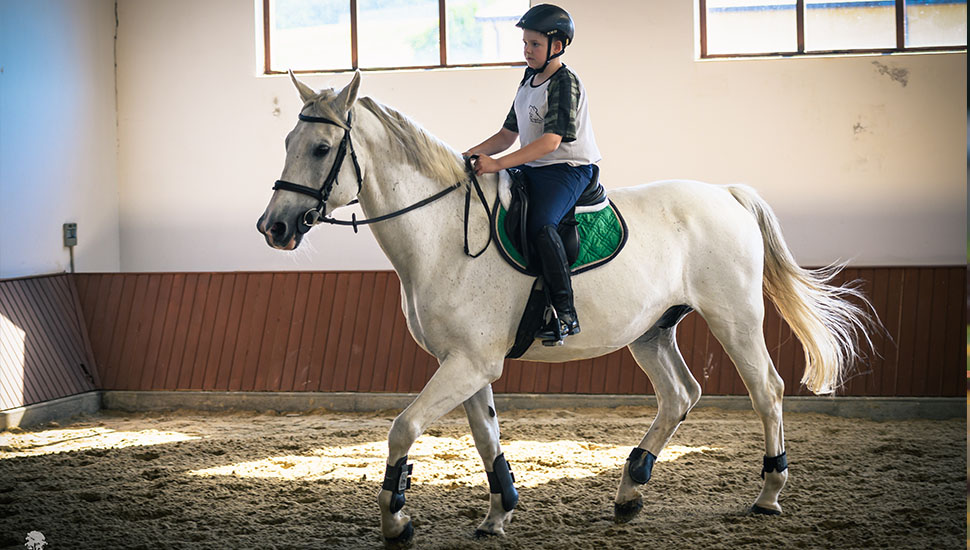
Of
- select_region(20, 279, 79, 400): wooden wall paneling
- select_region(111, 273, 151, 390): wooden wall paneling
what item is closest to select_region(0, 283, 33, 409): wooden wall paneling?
select_region(20, 279, 79, 400): wooden wall paneling

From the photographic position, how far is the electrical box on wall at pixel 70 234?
7.52 meters

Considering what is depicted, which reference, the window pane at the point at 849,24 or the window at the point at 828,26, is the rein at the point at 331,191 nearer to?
the window at the point at 828,26

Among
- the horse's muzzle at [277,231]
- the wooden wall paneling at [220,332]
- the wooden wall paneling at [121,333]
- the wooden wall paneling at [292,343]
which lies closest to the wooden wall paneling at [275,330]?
the wooden wall paneling at [292,343]

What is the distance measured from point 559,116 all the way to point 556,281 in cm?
65

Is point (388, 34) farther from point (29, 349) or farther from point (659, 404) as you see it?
point (659, 404)

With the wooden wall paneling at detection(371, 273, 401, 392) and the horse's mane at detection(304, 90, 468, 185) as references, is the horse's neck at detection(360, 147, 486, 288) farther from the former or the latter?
the wooden wall paneling at detection(371, 273, 401, 392)

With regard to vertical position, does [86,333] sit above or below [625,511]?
above

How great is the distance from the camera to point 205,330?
23.3 ft

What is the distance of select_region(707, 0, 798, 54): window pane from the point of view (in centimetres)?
771

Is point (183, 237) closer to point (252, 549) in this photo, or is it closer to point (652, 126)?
point (652, 126)

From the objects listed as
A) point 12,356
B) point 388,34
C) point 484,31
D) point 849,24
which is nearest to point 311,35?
point 388,34

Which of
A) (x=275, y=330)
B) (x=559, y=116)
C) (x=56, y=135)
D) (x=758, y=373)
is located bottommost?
(x=275, y=330)

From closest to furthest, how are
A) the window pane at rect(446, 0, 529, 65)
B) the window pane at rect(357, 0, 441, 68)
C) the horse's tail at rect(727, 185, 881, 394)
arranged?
1. the horse's tail at rect(727, 185, 881, 394)
2. the window pane at rect(446, 0, 529, 65)
3. the window pane at rect(357, 0, 441, 68)

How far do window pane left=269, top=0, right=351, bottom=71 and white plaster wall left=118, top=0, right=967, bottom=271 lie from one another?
0.80 feet
